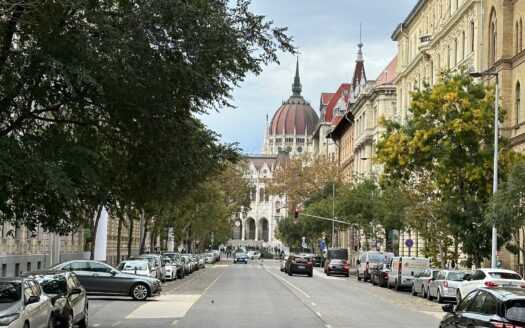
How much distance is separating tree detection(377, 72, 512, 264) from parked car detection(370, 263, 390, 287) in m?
10.5

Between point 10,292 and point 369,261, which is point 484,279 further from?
point 369,261

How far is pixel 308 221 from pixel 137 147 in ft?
275

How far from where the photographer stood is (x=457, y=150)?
3959cm

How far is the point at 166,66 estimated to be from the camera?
17.9 m

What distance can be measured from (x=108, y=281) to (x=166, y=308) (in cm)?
347

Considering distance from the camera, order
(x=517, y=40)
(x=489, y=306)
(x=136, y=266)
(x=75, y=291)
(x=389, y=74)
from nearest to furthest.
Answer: (x=489, y=306) → (x=75, y=291) → (x=136, y=266) → (x=517, y=40) → (x=389, y=74)

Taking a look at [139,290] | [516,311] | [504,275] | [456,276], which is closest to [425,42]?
[456,276]

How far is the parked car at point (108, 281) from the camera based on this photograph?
31172 millimetres

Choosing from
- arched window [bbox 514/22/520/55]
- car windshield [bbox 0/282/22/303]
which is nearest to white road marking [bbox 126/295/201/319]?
car windshield [bbox 0/282/22/303]

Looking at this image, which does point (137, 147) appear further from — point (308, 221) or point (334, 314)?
point (308, 221)

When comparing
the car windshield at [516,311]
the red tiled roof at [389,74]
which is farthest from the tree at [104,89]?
the red tiled roof at [389,74]

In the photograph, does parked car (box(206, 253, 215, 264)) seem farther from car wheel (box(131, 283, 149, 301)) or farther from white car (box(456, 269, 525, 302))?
white car (box(456, 269, 525, 302))

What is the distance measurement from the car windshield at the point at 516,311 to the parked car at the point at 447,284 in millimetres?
20101

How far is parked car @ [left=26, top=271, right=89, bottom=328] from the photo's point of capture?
17547 mm
